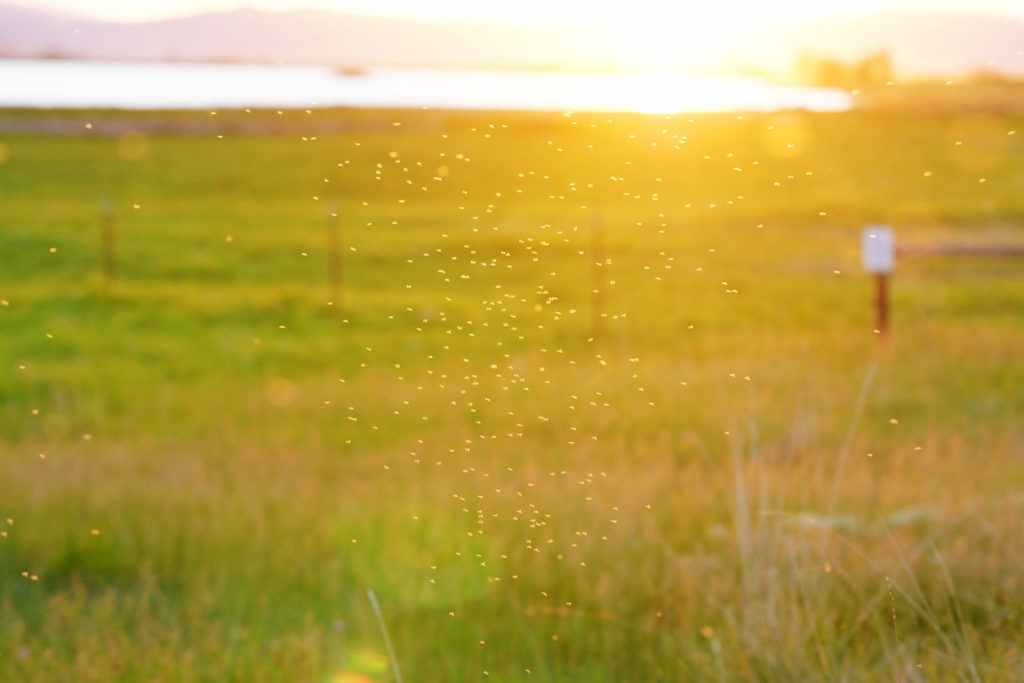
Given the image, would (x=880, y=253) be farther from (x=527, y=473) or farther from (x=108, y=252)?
(x=108, y=252)

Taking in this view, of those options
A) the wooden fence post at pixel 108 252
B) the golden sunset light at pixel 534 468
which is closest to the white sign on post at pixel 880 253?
the golden sunset light at pixel 534 468

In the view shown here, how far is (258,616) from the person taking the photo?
3.18m

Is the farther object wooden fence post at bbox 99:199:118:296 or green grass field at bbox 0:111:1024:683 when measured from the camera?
wooden fence post at bbox 99:199:118:296

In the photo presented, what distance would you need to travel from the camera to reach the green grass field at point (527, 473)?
2811mm

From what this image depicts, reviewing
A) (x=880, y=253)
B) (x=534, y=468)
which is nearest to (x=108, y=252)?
(x=880, y=253)

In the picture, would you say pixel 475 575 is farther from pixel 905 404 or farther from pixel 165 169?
pixel 165 169

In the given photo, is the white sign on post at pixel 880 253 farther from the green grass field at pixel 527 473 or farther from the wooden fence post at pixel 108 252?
the wooden fence post at pixel 108 252

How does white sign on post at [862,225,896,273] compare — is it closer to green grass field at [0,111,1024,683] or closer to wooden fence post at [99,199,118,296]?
green grass field at [0,111,1024,683]

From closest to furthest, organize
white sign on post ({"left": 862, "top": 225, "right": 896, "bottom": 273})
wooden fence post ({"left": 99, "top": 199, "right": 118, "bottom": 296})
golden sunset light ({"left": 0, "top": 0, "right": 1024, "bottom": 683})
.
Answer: golden sunset light ({"left": 0, "top": 0, "right": 1024, "bottom": 683}) → white sign on post ({"left": 862, "top": 225, "right": 896, "bottom": 273}) → wooden fence post ({"left": 99, "top": 199, "right": 118, "bottom": 296})

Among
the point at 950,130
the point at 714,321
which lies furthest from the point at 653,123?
the point at 950,130

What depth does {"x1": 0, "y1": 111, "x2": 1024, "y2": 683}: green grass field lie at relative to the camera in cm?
281

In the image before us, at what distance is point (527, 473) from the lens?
4.05m

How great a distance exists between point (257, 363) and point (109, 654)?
7.93 m

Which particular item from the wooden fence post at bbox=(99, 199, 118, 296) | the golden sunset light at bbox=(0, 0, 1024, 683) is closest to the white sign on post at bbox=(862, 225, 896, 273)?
the golden sunset light at bbox=(0, 0, 1024, 683)
